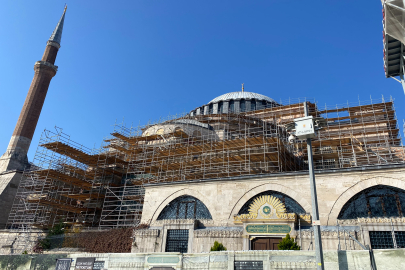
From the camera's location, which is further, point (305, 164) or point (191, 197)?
point (305, 164)

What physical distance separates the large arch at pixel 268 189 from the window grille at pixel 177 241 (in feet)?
10.3

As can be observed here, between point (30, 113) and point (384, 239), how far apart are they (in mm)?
41029

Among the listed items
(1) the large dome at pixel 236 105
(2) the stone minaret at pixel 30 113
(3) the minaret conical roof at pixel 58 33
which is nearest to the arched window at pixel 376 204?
(1) the large dome at pixel 236 105

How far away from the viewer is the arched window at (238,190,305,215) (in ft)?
54.3

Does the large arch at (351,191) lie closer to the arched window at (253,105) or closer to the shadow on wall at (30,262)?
the shadow on wall at (30,262)

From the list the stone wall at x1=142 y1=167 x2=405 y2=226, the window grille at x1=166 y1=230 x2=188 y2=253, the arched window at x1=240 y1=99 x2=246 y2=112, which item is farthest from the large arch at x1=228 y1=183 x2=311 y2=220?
the arched window at x1=240 y1=99 x2=246 y2=112

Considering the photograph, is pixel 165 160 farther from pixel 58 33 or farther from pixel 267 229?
pixel 58 33

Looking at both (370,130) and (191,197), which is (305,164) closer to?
(370,130)

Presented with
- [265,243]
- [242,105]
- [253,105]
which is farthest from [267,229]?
[242,105]

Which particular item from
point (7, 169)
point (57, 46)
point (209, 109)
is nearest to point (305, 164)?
point (209, 109)

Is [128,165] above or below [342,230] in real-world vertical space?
above

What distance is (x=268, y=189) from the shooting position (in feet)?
57.1

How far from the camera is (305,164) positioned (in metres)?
27.6

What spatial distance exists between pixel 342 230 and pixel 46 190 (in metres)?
26.4
